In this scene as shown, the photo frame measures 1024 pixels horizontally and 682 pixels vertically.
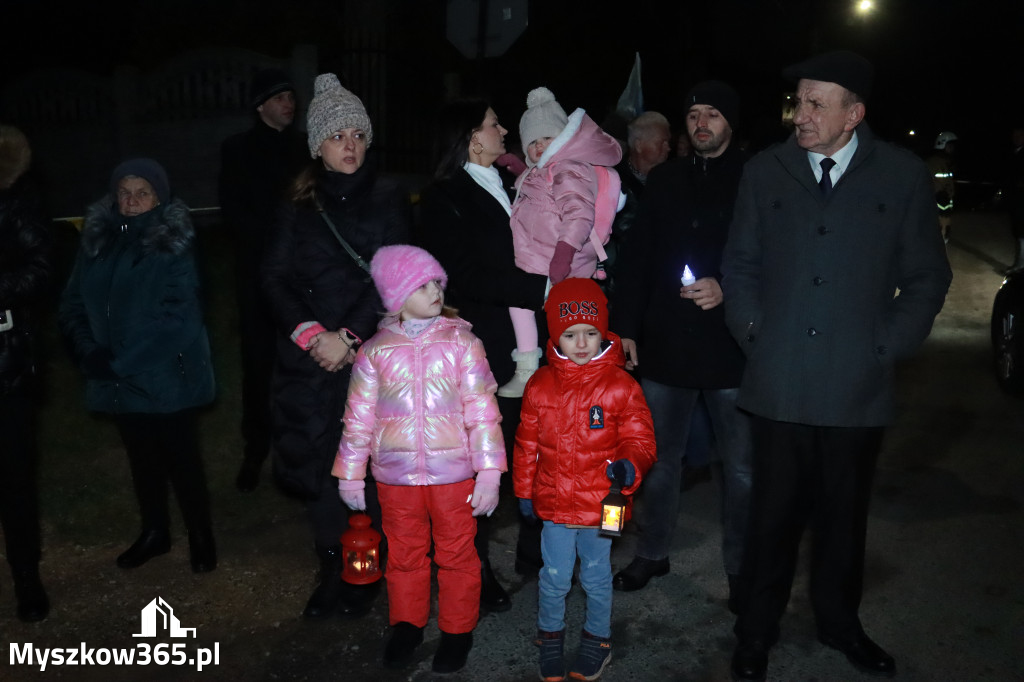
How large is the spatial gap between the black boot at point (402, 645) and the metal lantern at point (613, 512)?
107cm

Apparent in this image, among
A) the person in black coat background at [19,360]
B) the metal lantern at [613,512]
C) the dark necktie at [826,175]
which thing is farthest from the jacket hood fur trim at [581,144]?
the person in black coat background at [19,360]

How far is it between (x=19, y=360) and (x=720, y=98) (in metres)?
3.46

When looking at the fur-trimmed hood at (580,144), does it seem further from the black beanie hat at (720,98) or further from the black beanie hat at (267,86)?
the black beanie hat at (267,86)

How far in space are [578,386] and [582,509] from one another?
0.50 meters

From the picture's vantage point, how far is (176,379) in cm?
489

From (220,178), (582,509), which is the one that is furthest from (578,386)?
(220,178)

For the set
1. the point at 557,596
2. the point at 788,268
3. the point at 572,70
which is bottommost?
the point at 557,596

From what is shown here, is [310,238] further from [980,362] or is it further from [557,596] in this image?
[980,362]

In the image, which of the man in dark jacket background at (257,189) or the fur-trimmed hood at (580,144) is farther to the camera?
the man in dark jacket background at (257,189)

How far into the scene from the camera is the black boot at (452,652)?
160 inches

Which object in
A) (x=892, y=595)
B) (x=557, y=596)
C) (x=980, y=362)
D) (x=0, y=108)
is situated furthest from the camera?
(x=0, y=108)

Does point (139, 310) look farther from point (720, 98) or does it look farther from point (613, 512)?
point (720, 98)

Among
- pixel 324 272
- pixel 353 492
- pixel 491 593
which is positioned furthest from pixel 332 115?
pixel 491 593
